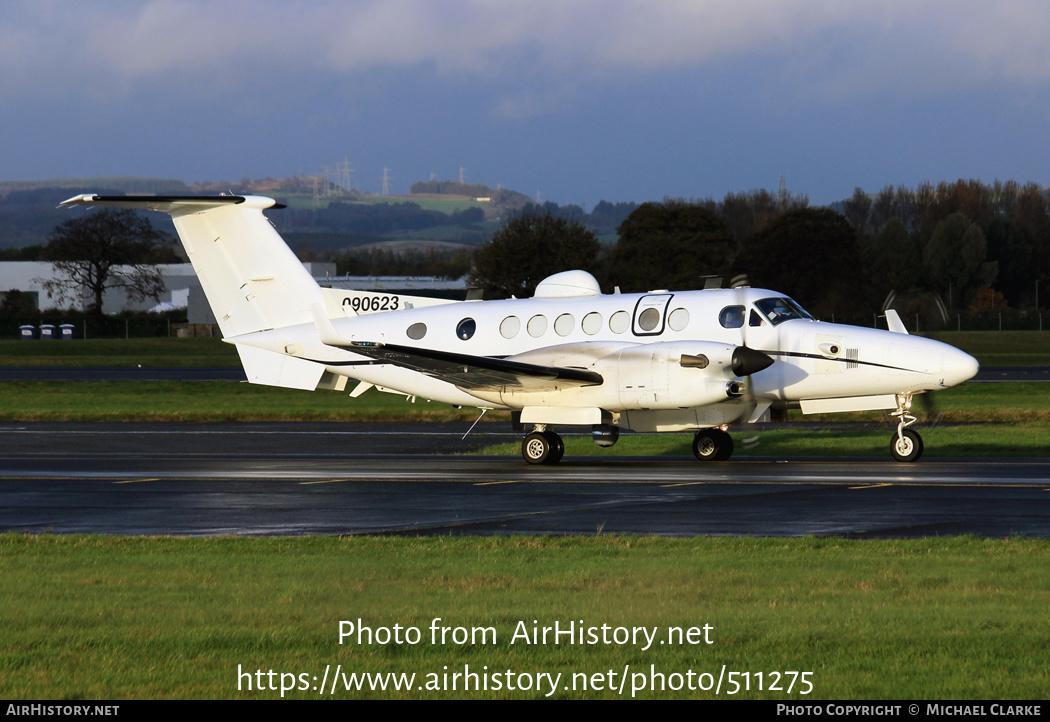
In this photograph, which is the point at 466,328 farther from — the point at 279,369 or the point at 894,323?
the point at 894,323

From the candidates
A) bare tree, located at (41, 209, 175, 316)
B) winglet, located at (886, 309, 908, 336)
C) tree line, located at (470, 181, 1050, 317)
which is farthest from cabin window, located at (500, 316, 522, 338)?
bare tree, located at (41, 209, 175, 316)

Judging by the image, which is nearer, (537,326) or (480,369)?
(480,369)

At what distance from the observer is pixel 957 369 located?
20.4m

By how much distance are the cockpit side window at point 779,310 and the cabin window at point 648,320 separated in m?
1.88

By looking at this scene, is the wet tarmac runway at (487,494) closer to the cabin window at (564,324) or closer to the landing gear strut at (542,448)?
the landing gear strut at (542,448)

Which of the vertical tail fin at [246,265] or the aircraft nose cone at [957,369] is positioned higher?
the vertical tail fin at [246,265]

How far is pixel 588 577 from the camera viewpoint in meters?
10.6

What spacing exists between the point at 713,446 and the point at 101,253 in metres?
Answer: 94.2

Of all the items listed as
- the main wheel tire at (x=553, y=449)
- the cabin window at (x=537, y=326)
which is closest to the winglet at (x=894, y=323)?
the cabin window at (x=537, y=326)

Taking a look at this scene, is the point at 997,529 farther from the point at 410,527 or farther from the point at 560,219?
the point at 560,219

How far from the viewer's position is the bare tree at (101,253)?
10619 cm

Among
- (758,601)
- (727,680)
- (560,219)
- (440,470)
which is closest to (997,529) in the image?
(758,601)

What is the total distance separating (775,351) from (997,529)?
8375 millimetres

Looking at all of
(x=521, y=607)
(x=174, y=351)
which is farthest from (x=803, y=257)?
(x=521, y=607)
